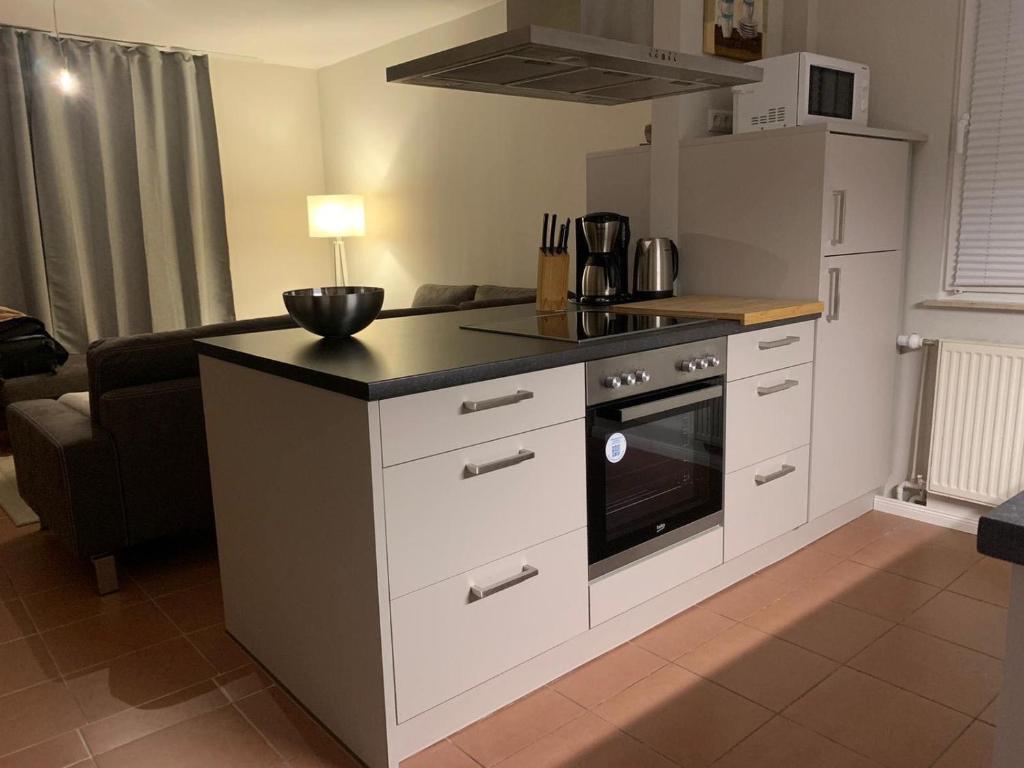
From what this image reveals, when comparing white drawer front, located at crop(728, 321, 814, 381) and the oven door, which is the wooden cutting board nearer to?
white drawer front, located at crop(728, 321, 814, 381)

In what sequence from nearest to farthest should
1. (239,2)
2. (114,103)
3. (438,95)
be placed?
1. (239,2)
2. (438,95)
3. (114,103)

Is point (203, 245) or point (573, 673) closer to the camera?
point (573, 673)

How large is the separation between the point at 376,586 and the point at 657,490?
946mm

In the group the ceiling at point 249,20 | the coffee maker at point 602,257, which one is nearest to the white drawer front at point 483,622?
the coffee maker at point 602,257

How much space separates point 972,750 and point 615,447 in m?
1.06

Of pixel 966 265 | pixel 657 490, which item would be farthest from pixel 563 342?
pixel 966 265

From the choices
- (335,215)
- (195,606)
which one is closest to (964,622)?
(195,606)

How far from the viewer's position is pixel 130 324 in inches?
231

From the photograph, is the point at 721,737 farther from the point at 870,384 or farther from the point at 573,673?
the point at 870,384

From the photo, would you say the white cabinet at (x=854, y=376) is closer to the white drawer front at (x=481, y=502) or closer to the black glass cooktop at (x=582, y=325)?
the black glass cooktop at (x=582, y=325)

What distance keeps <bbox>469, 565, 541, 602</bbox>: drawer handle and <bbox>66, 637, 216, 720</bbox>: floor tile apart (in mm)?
885

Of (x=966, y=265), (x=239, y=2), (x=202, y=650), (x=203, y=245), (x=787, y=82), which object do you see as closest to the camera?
(x=202, y=650)

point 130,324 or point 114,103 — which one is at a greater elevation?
point 114,103

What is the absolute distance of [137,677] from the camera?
219 centimetres
